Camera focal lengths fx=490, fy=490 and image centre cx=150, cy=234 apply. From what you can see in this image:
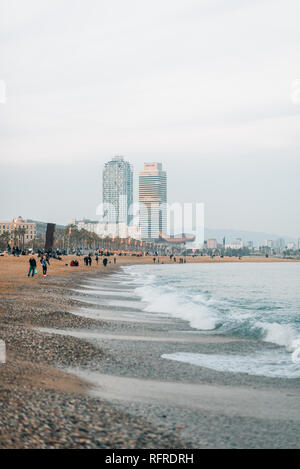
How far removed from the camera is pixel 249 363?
463 inches

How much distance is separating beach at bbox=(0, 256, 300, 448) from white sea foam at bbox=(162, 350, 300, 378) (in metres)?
0.38

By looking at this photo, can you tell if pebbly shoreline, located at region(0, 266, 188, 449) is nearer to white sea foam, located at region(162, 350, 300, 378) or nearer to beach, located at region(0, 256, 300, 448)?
beach, located at region(0, 256, 300, 448)

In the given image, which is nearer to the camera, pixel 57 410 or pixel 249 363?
pixel 57 410

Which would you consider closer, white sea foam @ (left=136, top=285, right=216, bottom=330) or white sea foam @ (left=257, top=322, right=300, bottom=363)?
white sea foam @ (left=257, top=322, right=300, bottom=363)

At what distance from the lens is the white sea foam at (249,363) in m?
10.8

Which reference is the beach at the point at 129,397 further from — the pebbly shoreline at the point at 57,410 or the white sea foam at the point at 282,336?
the white sea foam at the point at 282,336

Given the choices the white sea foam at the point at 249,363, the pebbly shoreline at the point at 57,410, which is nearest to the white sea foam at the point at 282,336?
the white sea foam at the point at 249,363

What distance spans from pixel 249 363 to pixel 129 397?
448 centimetres

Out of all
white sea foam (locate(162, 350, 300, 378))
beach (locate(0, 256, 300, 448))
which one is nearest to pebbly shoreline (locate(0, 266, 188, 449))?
beach (locate(0, 256, 300, 448))

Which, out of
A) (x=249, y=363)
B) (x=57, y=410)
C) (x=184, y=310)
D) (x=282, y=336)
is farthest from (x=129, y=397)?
(x=184, y=310)

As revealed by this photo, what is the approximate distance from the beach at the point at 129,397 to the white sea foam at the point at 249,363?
381 mm

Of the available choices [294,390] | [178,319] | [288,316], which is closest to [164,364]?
[294,390]

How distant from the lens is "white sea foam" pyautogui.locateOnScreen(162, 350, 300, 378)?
35.4 feet

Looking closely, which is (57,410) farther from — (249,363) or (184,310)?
(184,310)
